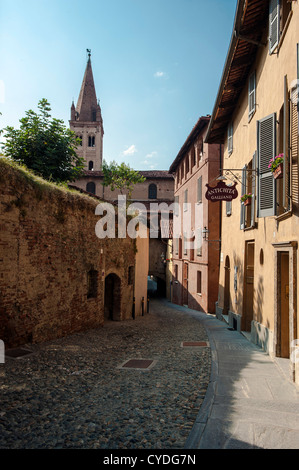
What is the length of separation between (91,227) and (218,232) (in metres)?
9.09

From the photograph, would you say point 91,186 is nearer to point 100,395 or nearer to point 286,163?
point 286,163

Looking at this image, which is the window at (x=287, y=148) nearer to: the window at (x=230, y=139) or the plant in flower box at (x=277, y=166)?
the plant in flower box at (x=277, y=166)

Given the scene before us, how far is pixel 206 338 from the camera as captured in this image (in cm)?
1041

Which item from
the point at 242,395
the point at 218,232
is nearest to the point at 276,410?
the point at 242,395

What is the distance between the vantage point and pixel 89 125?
55.7 metres

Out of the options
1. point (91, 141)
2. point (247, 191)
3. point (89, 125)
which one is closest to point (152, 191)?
point (91, 141)

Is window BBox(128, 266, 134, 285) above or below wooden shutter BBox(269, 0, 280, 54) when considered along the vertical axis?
below

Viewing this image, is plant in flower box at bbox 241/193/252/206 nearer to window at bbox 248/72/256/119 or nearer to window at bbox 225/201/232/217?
window at bbox 248/72/256/119

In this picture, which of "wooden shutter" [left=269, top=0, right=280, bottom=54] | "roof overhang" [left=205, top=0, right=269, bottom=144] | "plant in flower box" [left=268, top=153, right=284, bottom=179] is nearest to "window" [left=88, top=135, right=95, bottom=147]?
"roof overhang" [left=205, top=0, right=269, bottom=144]

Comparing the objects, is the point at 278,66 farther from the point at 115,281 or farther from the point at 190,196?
the point at 190,196

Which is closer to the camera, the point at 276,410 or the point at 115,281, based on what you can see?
the point at 276,410

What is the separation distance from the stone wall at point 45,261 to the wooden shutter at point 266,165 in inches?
209

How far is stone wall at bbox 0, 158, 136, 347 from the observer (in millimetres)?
7396

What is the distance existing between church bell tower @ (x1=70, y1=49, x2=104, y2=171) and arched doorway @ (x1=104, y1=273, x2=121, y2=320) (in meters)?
43.1
